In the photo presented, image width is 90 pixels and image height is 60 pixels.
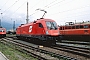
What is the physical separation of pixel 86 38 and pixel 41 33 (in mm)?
7227

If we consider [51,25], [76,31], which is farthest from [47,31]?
[76,31]

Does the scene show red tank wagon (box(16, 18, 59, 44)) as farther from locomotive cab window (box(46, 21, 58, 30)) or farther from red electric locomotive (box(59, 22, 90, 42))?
red electric locomotive (box(59, 22, 90, 42))

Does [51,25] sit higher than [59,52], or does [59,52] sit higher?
[51,25]

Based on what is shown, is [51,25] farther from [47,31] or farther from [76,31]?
[76,31]

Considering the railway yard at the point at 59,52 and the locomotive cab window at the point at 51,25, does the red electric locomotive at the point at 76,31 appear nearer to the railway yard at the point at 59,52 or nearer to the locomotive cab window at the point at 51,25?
the locomotive cab window at the point at 51,25

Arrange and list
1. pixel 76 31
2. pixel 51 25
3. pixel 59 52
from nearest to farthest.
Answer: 1. pixel 59 52
2. pixel 51 25
3. pixel 76 31

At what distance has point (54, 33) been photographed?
19828 millimetres

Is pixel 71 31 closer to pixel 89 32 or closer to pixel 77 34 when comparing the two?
pixel 77 34

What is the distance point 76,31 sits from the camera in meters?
26.3

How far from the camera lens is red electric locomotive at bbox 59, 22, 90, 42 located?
24497 mm

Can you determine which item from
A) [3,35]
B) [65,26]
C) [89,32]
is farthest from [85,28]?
[3,35]

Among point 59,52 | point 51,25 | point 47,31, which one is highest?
point 51,25

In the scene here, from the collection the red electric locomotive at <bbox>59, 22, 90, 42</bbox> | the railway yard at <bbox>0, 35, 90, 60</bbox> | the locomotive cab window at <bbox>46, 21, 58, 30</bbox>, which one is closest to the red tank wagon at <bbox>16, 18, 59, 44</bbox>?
the locomotive cab window at <bbox>46, 21, 58, 30</bbox>

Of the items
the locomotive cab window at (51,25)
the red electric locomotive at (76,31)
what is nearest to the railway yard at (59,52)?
the locomotive cab window at (51,25)
